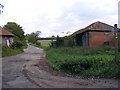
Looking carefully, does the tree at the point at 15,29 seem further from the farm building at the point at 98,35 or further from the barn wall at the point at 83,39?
the farm building at the point at 98,35

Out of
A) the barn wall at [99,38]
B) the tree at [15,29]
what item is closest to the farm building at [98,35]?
the barn wall at [99,38]

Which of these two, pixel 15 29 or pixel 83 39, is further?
pixel 15 29

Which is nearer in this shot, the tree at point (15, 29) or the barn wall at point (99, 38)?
the barn wall at point (99, 38)

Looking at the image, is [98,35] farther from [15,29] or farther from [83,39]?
[15,29]

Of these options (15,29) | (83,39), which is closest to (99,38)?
(83,39)

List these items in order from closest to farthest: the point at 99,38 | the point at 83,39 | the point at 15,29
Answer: the point at 99,38, the point at 83,39, the point at 15,29

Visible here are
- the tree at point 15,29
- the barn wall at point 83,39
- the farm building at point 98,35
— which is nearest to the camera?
the farm building at point 98,35

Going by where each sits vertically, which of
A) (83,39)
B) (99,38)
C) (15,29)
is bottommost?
(83,39)

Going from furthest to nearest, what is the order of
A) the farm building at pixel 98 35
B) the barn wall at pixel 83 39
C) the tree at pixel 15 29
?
the tree at pixel 15 29, the barn wall at pixel 83 39, the farm building at pixel 98 35

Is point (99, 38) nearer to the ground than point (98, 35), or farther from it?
nearer to the ground

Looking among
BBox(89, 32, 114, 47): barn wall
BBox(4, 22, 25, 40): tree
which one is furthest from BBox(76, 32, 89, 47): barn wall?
BBox(4, 22, 25, 40): tree

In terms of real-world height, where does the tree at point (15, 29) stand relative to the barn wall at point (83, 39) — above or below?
above

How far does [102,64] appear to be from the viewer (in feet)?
27.3

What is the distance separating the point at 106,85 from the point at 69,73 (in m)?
2.79
